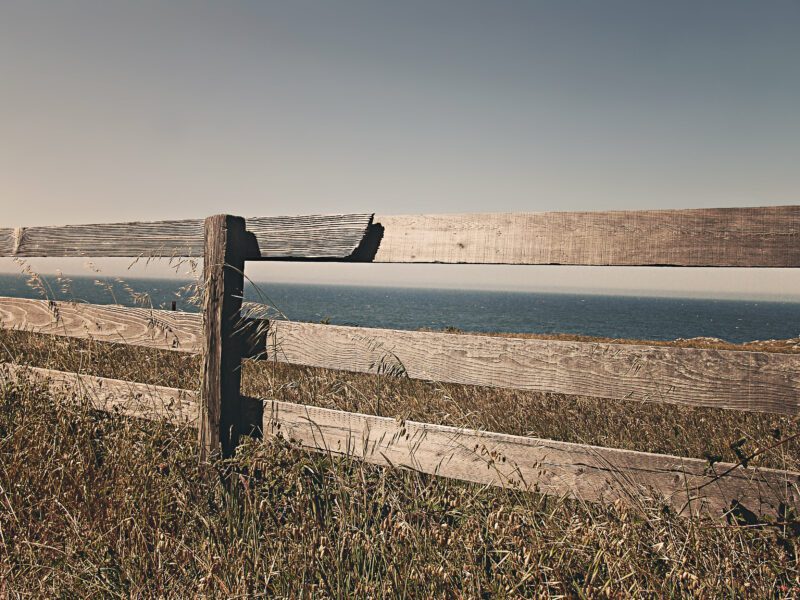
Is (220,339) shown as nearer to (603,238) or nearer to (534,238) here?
(534,238)

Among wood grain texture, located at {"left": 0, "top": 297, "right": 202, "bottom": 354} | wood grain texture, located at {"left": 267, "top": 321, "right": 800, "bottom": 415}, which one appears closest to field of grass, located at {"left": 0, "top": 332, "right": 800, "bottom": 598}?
wood grain texture, located at {"left": 267, "top": 321, "right": 800, "bottom": 415}

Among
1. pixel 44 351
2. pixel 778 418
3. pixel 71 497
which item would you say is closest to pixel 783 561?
pixel 71 497

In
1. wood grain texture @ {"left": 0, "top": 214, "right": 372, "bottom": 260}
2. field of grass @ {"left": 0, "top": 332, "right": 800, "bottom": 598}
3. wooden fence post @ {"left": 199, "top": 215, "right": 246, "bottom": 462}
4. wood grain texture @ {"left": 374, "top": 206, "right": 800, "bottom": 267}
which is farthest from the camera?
wooden fence post @ {"left": 199, "top": 215, "right": 246, "bottom": 462}

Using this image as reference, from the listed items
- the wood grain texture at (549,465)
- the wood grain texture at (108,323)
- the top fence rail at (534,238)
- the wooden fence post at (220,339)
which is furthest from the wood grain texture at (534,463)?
the top fence rail at (534,238)

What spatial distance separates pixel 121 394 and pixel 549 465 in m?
3.02

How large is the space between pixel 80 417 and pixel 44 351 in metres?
4.77

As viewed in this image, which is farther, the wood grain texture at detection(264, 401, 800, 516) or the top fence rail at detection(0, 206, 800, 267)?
the top fence rail at detection(0, 206, 800, 267)

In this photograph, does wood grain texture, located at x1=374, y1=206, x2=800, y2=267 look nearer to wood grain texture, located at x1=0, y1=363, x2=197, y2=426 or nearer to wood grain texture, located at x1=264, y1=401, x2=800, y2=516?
wood grain texture, located at x1=264, y1=401, x2=800, y2=516

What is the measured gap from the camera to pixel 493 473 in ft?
8.78

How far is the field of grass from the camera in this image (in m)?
2.04

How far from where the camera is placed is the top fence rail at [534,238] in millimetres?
2426

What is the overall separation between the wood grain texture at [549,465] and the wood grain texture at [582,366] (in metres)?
0.28

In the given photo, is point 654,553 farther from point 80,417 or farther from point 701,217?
point 80,417

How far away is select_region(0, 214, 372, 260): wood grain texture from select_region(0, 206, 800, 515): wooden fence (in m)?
0.01
